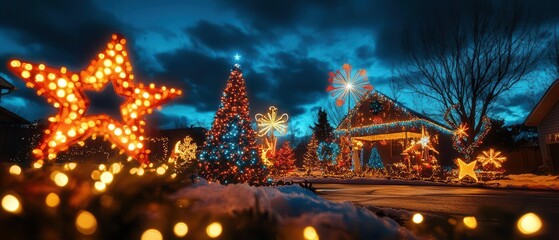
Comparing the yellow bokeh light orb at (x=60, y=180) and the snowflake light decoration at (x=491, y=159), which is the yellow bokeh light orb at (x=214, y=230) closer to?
the yellow bokeh light orb at (x=60, y=180)

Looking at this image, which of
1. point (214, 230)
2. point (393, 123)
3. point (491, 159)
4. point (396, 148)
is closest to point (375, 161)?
point (393, 123)

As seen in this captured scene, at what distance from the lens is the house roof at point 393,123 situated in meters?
23.8

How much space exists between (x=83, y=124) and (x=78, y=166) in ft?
11.7

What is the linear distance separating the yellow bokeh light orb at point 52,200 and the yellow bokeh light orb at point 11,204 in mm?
95

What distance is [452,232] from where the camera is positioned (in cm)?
160

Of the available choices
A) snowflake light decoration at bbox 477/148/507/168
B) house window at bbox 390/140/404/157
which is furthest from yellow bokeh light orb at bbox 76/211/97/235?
house window at bbox 390/140/404/157

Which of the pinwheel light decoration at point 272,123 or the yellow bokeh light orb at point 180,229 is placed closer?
the yellow bokeh light orb at point 180,229

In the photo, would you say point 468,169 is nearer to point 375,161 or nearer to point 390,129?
point 390,129

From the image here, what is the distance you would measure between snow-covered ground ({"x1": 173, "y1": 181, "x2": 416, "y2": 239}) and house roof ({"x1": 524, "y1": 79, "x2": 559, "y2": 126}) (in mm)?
20833

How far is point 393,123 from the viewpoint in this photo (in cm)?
Result: 2467

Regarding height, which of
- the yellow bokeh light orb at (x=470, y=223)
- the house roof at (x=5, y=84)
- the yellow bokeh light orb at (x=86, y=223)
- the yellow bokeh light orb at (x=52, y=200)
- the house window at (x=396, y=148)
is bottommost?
the yellow bokeh light orb at (x=86, y=223)

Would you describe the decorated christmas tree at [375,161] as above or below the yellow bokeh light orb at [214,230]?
above

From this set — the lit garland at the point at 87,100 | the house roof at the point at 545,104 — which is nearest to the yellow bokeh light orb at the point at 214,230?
the lit garland at the point at 87,100

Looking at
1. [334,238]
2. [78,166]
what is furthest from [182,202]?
[78,166]
